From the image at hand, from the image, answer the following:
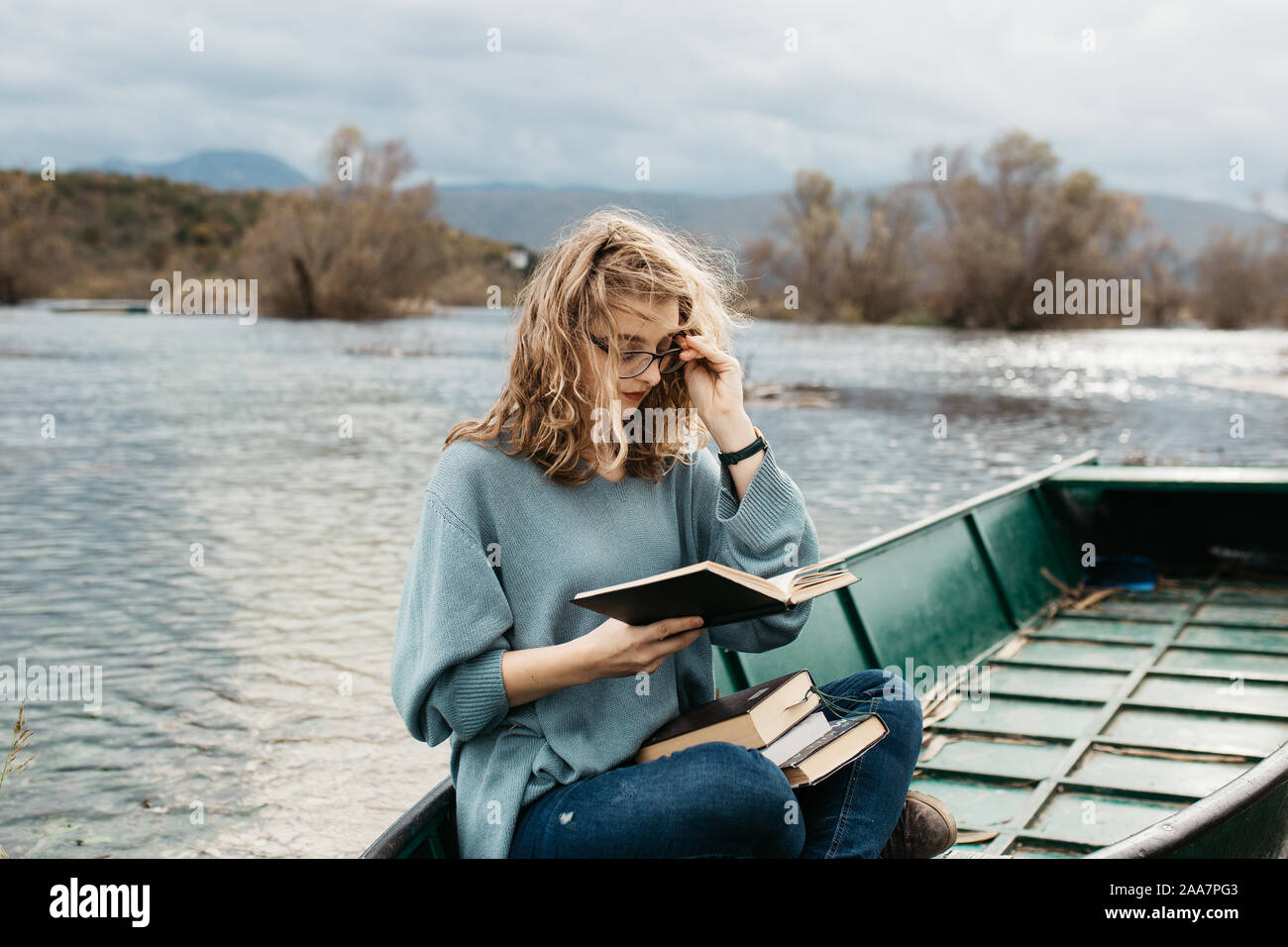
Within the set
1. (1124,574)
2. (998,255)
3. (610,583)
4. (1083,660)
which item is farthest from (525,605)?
(998,255)

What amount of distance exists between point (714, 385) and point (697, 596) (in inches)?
23.8

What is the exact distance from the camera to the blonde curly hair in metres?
2.21

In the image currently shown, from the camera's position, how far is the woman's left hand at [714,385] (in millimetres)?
2434

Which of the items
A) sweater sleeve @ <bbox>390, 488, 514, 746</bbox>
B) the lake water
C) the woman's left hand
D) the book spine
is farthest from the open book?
the lake water

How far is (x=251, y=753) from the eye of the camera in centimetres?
601

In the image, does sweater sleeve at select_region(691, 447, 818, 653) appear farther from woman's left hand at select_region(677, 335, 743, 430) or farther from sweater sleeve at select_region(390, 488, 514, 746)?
sweater sleeve at select_region(390, 488, 514, 746)

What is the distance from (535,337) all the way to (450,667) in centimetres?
65

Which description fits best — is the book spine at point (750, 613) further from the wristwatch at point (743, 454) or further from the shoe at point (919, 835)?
the shoe at point (919, 835)

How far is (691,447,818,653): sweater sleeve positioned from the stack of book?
5.0 inches

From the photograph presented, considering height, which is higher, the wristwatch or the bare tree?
the bare tree

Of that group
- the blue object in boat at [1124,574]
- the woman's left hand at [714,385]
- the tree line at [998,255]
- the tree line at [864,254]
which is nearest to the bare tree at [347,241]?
the tree line at [864,254]
